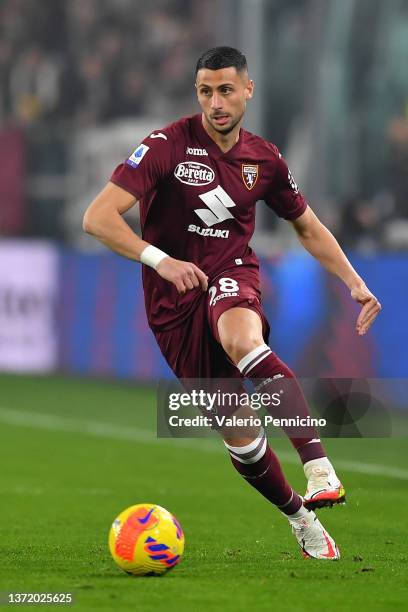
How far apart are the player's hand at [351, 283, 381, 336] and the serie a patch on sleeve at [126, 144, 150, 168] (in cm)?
112

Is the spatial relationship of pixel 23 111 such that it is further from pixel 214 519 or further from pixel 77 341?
pixel 214 519

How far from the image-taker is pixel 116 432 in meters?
12.9

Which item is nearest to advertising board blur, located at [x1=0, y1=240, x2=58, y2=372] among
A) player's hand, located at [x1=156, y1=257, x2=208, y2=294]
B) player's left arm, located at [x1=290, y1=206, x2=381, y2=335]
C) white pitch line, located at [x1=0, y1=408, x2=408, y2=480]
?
white pitch line, located at [x1=0, y1=408, x2=408, y2=480]

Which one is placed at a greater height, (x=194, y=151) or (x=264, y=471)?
(x=194, y=151)

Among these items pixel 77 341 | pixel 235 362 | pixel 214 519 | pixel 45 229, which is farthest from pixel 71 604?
pixel 45 229

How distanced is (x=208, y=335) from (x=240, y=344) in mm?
402

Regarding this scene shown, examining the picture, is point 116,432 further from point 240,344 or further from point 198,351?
point 240,344

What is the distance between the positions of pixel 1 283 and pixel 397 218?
203 inches

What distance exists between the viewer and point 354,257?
14664 millimetres

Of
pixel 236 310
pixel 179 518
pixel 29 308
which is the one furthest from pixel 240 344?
pixel 29 308

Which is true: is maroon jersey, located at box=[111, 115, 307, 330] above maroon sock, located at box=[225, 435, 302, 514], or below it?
above

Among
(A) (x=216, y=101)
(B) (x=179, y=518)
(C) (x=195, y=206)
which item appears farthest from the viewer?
(B) (x=179, y=518)

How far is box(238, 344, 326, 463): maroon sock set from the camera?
6.14 metres

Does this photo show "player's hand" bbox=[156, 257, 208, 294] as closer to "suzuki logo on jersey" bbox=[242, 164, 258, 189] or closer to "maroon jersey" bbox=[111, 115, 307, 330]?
"maroon jersey" bbox=[111, 115, 307, 330]
